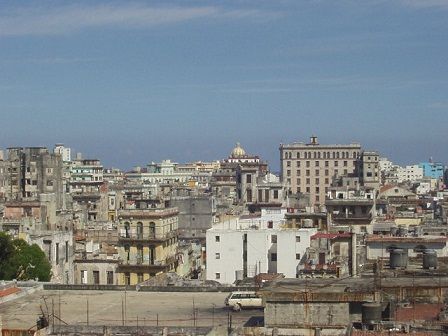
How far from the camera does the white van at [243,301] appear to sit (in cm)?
3588

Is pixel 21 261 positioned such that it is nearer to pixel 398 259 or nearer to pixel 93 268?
pixel 93 268

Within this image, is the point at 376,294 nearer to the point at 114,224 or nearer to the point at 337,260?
the point at 337,260

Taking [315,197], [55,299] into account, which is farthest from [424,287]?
[315,197]

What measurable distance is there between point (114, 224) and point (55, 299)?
228ft

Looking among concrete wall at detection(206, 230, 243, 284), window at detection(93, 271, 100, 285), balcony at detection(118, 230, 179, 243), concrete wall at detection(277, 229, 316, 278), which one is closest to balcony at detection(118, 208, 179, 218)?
balcony at detection(118, 230, 179, 243)

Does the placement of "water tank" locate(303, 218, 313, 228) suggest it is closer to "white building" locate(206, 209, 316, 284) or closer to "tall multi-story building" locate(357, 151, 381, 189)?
"white building" locate(206, 209, 316, 284)

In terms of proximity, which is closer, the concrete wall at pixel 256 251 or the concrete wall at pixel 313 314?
the concrete wall at pixel 313 314

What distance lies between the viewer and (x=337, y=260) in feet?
196

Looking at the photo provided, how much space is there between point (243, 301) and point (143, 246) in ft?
136

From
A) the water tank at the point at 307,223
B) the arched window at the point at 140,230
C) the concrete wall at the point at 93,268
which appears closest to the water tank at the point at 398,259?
the arched window at the point at 140,230

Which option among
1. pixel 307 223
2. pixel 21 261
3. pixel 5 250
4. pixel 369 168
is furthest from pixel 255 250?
pixel 369 168

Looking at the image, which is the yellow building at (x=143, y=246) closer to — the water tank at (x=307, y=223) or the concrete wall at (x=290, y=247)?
the concrete wall at (x=290, y=247)

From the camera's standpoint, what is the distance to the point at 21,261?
67.2 m

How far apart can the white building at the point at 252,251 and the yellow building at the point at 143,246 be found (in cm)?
356
